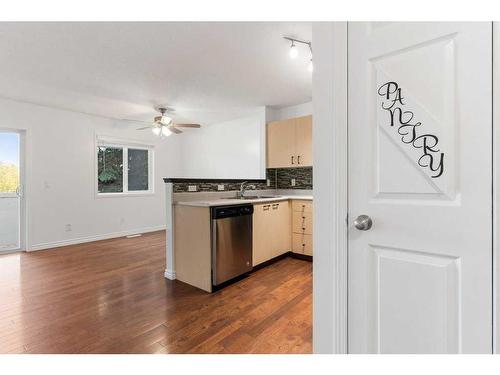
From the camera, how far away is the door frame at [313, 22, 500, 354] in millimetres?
1118

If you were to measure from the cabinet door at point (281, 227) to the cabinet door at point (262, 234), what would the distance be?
88mm

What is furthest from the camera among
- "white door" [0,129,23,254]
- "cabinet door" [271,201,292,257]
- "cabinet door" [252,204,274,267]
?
"white door" [0,129,23,254]

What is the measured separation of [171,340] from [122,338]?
0.34 m

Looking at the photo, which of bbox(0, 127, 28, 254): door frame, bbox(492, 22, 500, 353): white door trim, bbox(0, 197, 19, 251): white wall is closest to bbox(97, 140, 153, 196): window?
bbox(0, 127, 28, 254): door frame

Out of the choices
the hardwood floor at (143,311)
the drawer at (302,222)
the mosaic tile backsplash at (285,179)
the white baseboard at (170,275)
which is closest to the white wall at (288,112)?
the mosaic tile backsplash at (285,179)

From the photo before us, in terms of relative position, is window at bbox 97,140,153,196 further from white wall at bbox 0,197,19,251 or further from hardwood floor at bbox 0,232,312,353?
hardwood floor at bbox 0,232,312,353

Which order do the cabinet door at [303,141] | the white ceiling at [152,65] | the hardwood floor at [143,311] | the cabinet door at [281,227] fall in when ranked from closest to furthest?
1. the hardwood floor at [143,311]
2. the white ceiling at [152,65]
3. the cabinet door at [281,227]
4. the cabinet door at [303,141]

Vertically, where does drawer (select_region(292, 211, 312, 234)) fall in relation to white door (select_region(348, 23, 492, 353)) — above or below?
below

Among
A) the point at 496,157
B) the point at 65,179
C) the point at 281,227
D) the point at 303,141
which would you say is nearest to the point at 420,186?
the point at 496,157

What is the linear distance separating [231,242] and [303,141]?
197cm

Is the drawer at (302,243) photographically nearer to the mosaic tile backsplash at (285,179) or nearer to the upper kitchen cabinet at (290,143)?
the mosaic tile backsplash at (285,179)

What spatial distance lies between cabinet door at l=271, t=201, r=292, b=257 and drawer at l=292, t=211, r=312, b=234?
72 mm

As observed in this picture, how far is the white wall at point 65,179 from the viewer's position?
413cm
